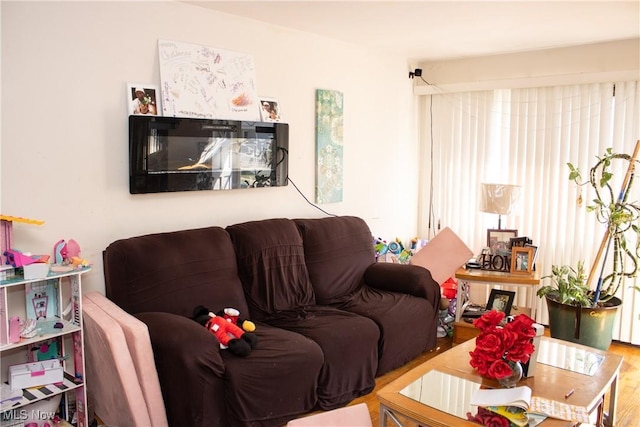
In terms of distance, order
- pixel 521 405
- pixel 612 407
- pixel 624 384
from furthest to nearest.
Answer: pixel 624 384 → pixel 612 407 → pixel 521 405

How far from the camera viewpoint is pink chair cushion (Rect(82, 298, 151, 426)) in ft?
7.55

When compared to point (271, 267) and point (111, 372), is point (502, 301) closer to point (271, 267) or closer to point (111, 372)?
point (271, 267)

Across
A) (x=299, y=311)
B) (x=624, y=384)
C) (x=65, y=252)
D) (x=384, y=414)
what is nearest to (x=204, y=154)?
(x=65, y=252)

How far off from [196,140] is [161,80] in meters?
0.39

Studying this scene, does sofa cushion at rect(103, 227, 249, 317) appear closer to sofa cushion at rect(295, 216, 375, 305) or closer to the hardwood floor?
sofa cushion at rect(295, 216, 375, 305)

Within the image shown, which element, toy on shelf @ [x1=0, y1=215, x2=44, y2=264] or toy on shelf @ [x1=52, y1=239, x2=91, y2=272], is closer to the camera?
toy on shelf @ [x1=0, y1=215, x2=44, y2=264]

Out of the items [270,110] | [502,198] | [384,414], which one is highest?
[270,110]

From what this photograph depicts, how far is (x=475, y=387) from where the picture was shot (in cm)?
233

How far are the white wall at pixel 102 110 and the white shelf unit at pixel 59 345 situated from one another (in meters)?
0.22

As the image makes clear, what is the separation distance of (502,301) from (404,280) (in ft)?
2.70

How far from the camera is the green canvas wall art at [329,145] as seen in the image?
13.5 ft

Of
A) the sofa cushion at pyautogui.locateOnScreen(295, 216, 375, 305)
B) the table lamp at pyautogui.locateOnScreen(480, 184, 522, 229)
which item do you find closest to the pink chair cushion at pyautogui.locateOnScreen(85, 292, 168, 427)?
the sofa cushion at pyautogui.locateOnScreen(295, 216, 375, 305)

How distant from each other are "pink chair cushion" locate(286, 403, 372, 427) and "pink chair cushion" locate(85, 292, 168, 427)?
95 centimetres

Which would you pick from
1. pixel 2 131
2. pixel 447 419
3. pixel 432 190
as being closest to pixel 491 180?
pixel 432 190
